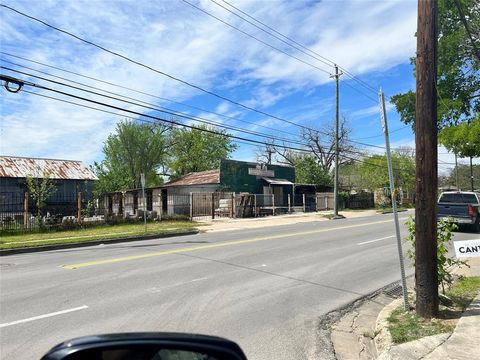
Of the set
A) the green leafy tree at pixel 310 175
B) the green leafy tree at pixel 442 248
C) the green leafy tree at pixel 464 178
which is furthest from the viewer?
the green leafy tree at pixel 464 178

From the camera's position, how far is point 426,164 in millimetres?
6180

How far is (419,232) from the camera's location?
6.17 metres

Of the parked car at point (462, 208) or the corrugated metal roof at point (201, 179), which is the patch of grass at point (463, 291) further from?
the corrugated metal roof at point (201, 179)

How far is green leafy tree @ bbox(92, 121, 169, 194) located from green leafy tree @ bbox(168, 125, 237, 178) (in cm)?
976

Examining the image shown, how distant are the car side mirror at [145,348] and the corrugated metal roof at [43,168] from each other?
121ft

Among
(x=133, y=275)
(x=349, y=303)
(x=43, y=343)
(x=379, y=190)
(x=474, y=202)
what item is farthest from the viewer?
(x=379, y=190)

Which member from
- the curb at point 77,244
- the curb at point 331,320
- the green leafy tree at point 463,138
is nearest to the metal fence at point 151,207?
the curb at point 77,244

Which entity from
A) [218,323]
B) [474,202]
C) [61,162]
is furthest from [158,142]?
[218,323]

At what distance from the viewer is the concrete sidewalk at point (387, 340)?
473cm

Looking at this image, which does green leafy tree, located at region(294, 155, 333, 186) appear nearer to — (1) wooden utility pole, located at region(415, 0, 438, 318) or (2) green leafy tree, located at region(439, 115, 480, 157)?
(2) green leafy tree, located at region(439, 115, 480, 157)

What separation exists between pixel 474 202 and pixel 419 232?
1611cm

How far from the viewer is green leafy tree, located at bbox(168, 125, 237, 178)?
207ft

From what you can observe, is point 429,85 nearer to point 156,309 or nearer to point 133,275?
point 156,309

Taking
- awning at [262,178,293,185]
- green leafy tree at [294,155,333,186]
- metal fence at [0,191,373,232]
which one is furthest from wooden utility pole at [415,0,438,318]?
green leafy tree at [294,155,333,186]
